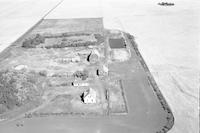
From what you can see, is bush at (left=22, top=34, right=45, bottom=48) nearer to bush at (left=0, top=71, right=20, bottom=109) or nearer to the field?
the field

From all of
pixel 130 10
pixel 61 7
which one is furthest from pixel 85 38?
pixel 61 7

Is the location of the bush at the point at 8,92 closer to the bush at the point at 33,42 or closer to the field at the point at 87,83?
the field at the point at 87,83

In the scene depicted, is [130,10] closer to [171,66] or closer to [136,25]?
[136,25]

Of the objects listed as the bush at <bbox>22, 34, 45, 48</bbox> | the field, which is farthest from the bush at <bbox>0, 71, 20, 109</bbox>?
the bush at <bbox>22, 34, 45, 48</bbox>

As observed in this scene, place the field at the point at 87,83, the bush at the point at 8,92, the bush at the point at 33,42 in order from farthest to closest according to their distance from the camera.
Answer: the bush at the point at 33,42 → the bush at the point at 8,92 → the field at the point at 87,83

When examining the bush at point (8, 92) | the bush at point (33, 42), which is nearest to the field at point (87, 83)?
the bush at point (33, 42)

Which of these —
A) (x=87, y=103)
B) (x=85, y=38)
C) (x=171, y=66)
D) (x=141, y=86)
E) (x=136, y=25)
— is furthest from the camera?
(x=136, y=25)

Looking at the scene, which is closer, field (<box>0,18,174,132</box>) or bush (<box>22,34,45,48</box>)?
field (<box>0,18,174,132</box>)

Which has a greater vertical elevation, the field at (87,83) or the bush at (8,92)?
the bush at (8,92)

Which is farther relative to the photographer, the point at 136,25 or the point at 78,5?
the point at 78,5

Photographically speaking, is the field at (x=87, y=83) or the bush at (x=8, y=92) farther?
the bush at (x=8, y=92)

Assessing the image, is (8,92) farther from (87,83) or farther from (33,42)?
(33,42)
